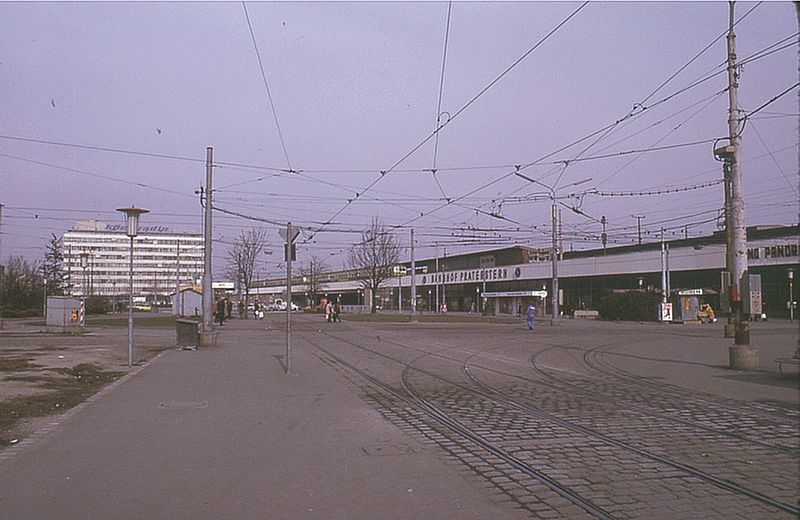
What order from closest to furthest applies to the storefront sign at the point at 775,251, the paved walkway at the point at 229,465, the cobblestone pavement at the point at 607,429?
1. the paved walkway at the point at 229,465
2. the cobblestone pavement at the point at 607,429
3. the storefront sign at the point at 775,251

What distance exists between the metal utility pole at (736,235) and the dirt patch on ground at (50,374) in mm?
14965

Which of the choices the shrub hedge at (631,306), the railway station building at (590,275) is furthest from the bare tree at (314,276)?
the shrub hedge at (631,306)

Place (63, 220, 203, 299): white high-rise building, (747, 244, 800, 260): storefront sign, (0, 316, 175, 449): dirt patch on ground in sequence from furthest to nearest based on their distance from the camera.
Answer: (63, 220, 203, 299): white high-rise building < (747, 244, 800, 260): storefront sign < (0, 316, 175, 449): dirt patch on ground

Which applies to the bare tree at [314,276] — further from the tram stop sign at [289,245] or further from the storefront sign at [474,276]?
the tram stop sign at [289,245]

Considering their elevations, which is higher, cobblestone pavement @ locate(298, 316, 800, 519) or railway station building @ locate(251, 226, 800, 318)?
railway station building @ locate(251, 226, 800, 318)

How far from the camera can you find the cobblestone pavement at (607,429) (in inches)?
264

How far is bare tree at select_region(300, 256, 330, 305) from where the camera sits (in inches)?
4573

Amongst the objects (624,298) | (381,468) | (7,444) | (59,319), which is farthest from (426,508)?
(624,298)

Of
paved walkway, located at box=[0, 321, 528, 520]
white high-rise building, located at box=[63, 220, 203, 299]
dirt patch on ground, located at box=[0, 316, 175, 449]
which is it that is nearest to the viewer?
paved walkway, located at box=[0, 321, 528, 520]

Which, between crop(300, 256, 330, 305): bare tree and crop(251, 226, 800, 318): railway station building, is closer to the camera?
crop(251, 226, 800, 318): railway station building

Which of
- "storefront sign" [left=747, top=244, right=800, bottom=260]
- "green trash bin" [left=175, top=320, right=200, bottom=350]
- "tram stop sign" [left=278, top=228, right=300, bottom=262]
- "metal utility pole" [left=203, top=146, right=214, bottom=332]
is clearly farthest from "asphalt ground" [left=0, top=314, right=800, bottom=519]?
"storefront sign" [left=747, top=244, right=800, bottom=260]

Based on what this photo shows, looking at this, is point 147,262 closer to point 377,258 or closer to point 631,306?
point 377,258

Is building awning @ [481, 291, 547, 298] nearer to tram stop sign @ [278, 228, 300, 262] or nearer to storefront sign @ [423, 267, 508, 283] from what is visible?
storefront sign @ [423, 267, 508, 283]

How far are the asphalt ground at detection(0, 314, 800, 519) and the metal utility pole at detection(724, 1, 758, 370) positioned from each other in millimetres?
626
